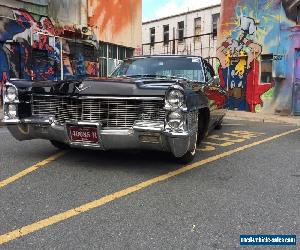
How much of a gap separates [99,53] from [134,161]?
13.0 m

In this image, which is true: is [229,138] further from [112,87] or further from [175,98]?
[112,87]

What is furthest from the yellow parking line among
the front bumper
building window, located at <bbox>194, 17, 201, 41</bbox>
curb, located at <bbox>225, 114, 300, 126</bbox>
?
building window, located at <bbox>194, 17, 201, 41</bbox>

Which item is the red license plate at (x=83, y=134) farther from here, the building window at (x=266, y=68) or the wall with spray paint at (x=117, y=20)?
the wall with spray paint at (x=117, y=20)

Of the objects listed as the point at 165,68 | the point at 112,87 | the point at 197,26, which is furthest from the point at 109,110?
the point at 197,26

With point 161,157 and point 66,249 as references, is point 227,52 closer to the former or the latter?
point 161,157

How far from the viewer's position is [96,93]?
15.0 ft

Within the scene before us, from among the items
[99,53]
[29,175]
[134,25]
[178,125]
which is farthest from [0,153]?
[134,25]

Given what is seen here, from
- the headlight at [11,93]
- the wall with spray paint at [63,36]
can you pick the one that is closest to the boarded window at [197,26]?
the wall with spray paint at [63,36]

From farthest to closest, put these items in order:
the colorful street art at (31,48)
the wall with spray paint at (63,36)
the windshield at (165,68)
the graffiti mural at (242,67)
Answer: the graffiti mural at (242,67) < the wall with spray paint at (63,36) < the colorful street art at (31,48) < the windshield at (165,68)

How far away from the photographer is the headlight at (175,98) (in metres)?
4.33

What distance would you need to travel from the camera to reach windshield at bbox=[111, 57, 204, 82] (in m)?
6.05

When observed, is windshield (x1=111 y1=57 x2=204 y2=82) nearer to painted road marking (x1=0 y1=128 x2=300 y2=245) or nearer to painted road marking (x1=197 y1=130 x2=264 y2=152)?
painted road marking (x1=197 y1=130 x2=264 y2=152)

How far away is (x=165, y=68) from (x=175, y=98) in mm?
1881

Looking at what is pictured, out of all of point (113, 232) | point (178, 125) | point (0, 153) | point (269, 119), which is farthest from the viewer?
point (269, 119)
